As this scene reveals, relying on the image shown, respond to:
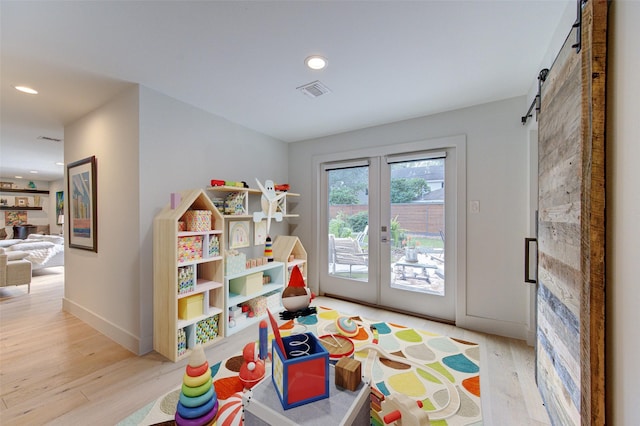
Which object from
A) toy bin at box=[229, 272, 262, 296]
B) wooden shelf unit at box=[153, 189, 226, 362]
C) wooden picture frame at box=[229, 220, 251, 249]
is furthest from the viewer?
wooden picture frame at box=[229, 220, 251, 249]

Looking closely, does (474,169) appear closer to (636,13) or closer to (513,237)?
(513,237)

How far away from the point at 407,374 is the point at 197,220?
2.16m

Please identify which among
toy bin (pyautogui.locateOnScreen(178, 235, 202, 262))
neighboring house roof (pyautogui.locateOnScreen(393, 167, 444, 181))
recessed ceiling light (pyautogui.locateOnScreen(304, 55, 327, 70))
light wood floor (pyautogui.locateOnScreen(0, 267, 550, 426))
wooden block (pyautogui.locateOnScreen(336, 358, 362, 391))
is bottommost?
light wood floor (pyautogui.locateOnScreen(0, 267, 550, 426))

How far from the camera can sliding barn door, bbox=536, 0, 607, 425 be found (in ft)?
→ 2.86

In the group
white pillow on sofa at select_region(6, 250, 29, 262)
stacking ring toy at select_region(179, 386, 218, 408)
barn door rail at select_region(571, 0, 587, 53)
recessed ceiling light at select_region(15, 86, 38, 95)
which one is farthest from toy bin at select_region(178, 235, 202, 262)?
white pillow on sofa at select_region(6, 250, 29, 262)

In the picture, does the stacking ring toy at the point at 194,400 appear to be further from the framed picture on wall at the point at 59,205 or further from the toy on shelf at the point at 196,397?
the framed picture on wall at the point at 59,205

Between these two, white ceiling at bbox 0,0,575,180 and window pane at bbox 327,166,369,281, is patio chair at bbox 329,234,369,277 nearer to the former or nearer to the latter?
window pane at bbox 327,166,369,281

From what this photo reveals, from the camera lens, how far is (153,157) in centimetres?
233

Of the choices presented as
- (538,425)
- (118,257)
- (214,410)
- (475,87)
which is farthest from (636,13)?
(118,257)

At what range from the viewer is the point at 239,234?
3.19m

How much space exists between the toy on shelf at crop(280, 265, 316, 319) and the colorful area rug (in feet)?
2.04

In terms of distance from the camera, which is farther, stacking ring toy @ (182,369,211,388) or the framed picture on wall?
the framed picture on wall

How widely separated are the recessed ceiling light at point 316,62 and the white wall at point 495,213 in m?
1.61

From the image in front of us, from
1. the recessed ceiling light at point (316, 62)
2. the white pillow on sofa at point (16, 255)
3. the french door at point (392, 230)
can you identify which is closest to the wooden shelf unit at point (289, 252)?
the french door at point (392, 230)
